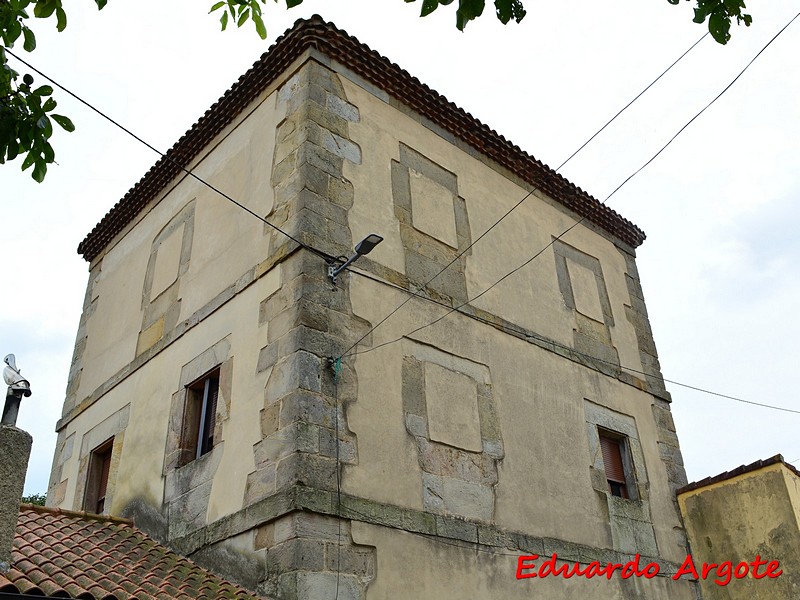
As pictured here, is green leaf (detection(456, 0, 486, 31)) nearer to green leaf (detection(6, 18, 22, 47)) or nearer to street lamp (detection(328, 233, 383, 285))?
green leaf (detection(6, 18, 22, 47))

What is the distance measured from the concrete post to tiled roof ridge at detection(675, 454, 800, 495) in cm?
723

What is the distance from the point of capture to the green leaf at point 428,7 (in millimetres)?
2949

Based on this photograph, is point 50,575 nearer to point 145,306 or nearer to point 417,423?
point 417,423

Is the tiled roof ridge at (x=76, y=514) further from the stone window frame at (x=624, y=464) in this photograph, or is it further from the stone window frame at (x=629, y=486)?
the stone window frame at (x=624, y=464)

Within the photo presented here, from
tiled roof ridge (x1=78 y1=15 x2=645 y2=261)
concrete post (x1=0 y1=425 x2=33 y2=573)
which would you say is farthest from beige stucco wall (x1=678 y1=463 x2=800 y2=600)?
concrete post (x1=0 y1=425 x2=33 y2=573)

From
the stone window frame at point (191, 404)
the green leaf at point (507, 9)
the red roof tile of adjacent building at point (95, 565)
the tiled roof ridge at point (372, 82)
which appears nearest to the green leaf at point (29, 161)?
the green leaf at point (507, 9)

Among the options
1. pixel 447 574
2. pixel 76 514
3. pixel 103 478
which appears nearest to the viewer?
pixel 447 574

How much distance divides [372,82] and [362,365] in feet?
11.1

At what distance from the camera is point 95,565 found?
5.91 metres

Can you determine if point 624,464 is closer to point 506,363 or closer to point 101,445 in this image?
point 506,363

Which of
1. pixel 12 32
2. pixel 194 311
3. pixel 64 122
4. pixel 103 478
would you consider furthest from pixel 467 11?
pixel 103 478

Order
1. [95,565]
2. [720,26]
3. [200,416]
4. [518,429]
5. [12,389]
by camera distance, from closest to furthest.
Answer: [720,26] < [12,389] < [95,565] < [200,416] < [518,429]

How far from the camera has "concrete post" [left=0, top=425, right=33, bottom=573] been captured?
16.1 feet

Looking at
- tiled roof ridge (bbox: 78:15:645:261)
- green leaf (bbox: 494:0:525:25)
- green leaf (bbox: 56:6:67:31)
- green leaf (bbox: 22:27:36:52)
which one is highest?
tiled roof ridge (bbox: 78:15:645:261)
